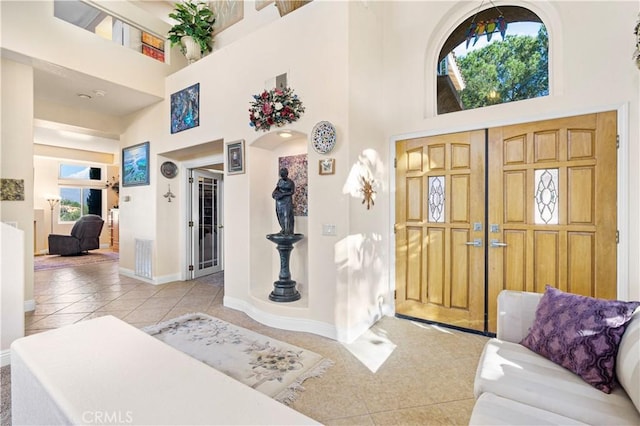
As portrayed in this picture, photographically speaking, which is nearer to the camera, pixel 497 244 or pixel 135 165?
pixel 497 244

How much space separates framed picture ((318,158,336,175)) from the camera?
2.90 metres

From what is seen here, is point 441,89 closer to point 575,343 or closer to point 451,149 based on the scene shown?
point 451,149

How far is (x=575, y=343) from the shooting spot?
59.8 inches

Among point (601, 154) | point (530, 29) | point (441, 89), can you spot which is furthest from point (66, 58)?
point (601, 154)

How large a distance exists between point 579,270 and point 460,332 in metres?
1.20

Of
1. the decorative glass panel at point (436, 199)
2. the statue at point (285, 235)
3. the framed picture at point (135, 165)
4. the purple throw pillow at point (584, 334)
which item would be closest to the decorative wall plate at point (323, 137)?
the statue at point (285, 235)

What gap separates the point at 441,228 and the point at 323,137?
162cm

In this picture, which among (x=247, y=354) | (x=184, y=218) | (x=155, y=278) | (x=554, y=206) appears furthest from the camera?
(x=184, y=218)

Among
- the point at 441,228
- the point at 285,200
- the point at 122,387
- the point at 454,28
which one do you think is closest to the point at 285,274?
the point at 285,200

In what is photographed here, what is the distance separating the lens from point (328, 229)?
2941 mm

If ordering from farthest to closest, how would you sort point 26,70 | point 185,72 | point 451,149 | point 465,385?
point 185,72 < point 26,70 < point 451,149 < point 465,385

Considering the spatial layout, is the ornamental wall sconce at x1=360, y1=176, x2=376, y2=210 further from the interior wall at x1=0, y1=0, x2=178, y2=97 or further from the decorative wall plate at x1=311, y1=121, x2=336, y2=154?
the interior wall at x1=0, y1=0, x2=178, y2=97

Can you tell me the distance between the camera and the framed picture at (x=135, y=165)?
5195 millimetres

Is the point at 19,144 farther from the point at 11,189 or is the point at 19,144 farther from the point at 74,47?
the point at 74,47
